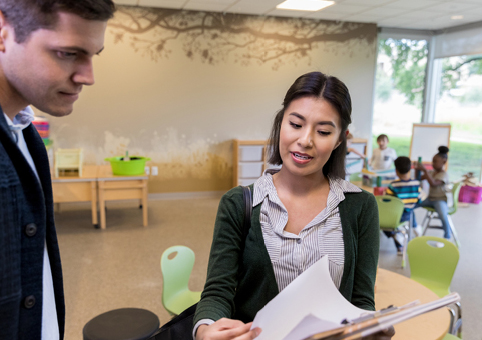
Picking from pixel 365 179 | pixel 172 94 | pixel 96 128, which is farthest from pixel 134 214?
pixel 365 179

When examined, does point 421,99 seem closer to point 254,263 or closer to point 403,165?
point 403,165

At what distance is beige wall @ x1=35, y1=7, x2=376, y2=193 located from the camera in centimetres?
644

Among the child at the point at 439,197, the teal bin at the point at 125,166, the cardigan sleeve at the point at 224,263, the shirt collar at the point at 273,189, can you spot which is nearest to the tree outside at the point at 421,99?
the child at the point at 439,197

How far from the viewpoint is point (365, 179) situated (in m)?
4.98

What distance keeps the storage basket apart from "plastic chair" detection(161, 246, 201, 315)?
→ 5.98 meters

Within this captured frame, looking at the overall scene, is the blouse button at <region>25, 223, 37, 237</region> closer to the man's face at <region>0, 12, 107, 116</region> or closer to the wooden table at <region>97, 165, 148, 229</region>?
the man's face at <region>0, 12, 107, 116</region>

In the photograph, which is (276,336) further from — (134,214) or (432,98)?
(432,98)

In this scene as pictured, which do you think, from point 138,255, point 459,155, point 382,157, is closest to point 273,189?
point 138,255

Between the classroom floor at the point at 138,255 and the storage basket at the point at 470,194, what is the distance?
10.9 inches

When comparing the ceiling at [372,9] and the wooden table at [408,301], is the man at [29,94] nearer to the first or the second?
the wooden table at [408,301]

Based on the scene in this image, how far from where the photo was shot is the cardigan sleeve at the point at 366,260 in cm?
127

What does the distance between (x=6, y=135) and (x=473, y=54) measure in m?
8.67

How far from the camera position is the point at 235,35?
6.91 meters

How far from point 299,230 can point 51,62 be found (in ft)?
2.88
